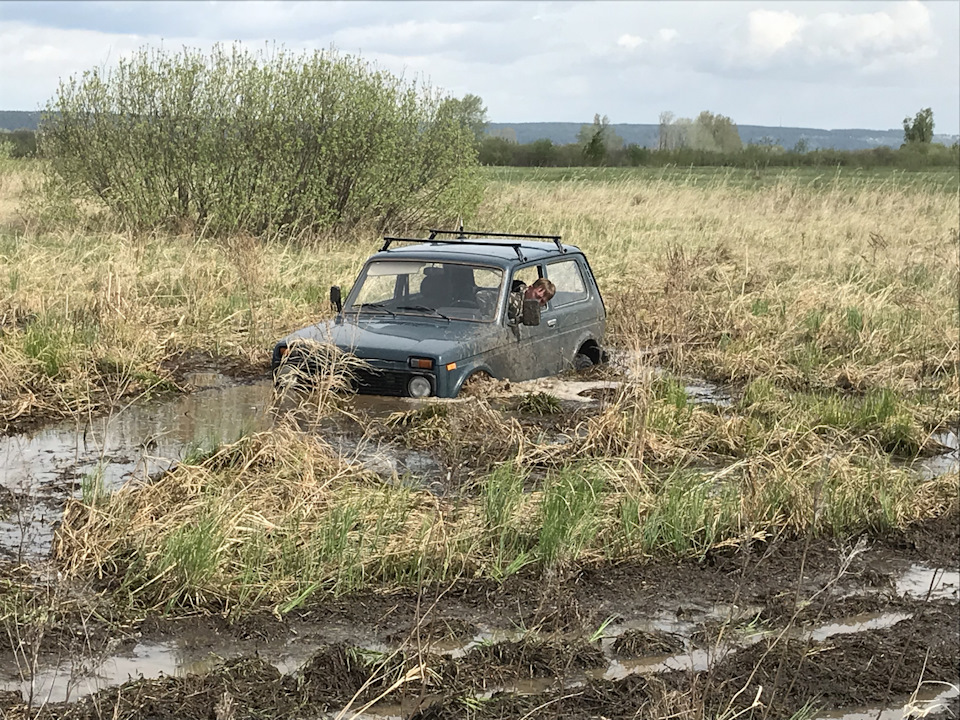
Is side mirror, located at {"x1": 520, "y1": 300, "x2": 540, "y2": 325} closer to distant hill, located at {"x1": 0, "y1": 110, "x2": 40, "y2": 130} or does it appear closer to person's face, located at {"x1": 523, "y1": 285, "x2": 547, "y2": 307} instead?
person's face, located at {"x1": 523, "y1": 285, "x2": 547, "y2": 307}

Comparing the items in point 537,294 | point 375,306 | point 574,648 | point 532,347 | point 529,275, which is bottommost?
point 574,648

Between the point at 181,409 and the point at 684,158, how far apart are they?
5234cm

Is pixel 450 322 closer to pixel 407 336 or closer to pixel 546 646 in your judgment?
pixel 407 336

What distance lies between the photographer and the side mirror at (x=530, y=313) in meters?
10.5

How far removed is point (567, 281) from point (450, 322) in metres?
1.82

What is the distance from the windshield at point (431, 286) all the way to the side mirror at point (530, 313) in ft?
1.05

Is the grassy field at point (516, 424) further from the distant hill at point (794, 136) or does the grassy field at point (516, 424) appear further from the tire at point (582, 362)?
the distant hill at point (794, 136)

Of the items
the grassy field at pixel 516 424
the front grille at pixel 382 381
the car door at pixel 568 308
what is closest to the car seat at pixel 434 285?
the car door at pixel 568 308

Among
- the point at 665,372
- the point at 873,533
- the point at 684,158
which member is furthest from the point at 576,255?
the point at 684,158

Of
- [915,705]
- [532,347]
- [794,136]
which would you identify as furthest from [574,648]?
[794,136]

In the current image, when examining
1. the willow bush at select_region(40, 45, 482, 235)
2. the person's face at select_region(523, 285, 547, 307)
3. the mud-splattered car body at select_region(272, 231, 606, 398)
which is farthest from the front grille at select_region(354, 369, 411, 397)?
the willow bush at select_region(40, 45, 482, 235)

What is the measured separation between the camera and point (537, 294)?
11.1 metres

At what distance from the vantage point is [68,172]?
2155cm

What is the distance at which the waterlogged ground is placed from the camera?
485 cm
